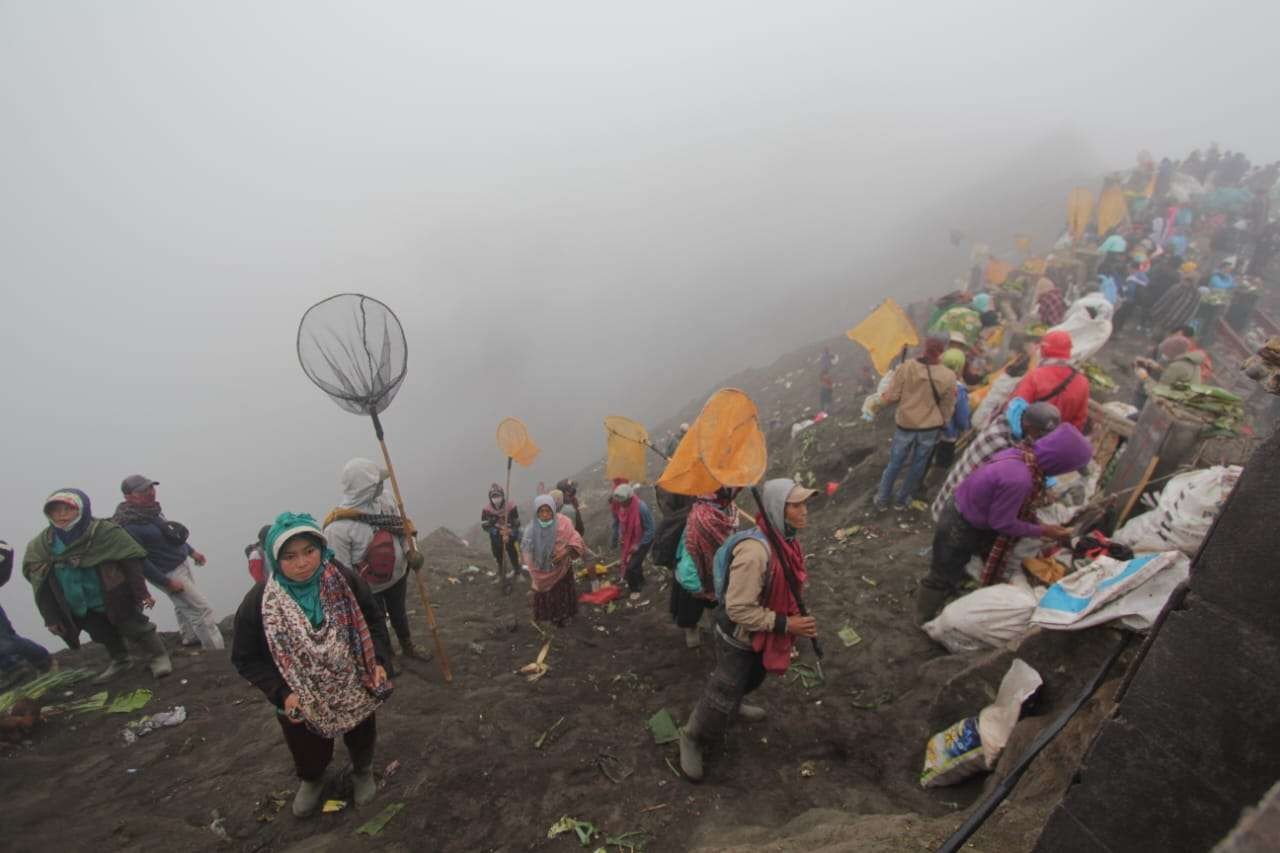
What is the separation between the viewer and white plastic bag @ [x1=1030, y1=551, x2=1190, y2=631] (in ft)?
8.82

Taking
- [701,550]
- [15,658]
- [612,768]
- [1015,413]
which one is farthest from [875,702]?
[15,658]

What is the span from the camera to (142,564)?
525 centimetres

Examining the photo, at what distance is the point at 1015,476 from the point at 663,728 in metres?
3.25

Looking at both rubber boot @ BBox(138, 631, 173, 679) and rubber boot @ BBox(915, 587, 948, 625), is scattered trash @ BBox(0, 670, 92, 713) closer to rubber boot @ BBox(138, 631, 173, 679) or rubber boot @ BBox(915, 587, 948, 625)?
rubber boot @ BBox(138, 631, 173, 679)

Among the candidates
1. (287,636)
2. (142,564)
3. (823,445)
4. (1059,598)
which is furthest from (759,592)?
(823,445)

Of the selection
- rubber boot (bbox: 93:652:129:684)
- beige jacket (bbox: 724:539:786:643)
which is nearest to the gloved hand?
beige jacket (bbox: 724:539:786:643)

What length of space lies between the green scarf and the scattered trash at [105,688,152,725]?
1.30m

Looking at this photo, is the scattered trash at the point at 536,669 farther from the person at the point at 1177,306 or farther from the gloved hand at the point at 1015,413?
the person at the point at 1177,306

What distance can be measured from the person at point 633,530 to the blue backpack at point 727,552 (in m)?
3.62

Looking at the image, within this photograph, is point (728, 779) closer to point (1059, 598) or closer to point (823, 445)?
point (1059, 598)

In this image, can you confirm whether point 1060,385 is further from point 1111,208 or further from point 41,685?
point 1111,208

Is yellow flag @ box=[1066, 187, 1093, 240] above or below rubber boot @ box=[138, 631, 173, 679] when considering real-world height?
above

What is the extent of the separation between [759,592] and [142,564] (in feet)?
19.9

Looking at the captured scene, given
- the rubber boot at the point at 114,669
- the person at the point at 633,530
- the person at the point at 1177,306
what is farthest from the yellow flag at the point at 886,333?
the rubber boot at the point at 114,669
